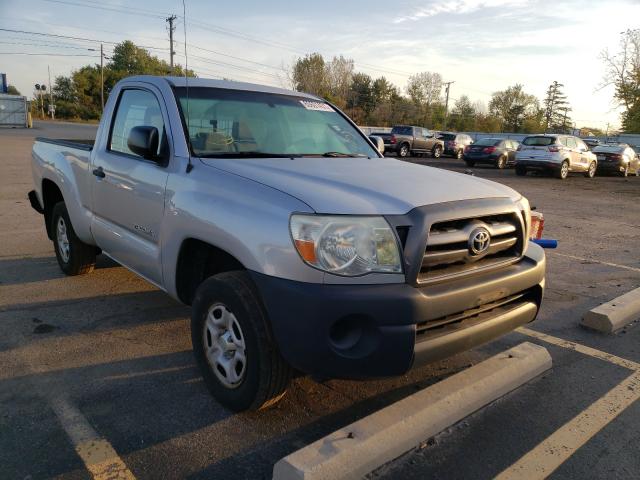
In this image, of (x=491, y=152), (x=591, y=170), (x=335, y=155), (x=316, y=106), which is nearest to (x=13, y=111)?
(x=491, y=152)

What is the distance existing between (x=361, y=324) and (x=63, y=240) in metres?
4.05

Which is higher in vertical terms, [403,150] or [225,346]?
[403,150]

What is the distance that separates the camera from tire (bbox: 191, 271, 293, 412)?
2.63 meters

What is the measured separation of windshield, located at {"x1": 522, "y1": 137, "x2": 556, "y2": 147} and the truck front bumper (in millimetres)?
19759

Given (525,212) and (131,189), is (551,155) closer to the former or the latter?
(525,212)

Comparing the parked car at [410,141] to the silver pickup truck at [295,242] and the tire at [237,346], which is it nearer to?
the silver pickup truck at [295,242]

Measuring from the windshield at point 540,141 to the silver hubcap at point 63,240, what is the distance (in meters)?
19.1

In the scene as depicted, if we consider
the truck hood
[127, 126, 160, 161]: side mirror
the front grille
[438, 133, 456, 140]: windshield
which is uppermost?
[438, 133, 456, 140]: windshield

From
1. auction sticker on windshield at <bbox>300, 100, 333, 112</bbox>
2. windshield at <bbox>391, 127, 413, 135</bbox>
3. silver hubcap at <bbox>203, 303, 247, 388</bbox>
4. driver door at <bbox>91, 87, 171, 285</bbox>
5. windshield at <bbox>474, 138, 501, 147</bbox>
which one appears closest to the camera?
silver hubcap at <bbox>203, 303, 247, 388</bbox>

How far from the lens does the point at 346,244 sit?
245 centimetres

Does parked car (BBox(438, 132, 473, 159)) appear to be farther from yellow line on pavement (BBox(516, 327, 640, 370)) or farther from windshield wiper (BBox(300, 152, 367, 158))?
windshield wiper (BBox(300, 152, 367, 158))

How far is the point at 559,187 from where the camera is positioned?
1773 cm

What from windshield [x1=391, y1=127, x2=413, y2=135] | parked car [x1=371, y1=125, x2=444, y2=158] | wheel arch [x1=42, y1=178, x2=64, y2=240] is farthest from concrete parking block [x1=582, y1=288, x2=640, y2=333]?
windshield [x1=391, y1=127, x2=413, y2=135]

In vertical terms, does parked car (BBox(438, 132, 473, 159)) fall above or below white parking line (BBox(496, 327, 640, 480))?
above
